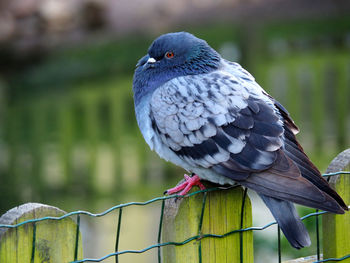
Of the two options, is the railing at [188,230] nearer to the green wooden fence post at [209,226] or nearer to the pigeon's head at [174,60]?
the green wooden fence post at [209,226]

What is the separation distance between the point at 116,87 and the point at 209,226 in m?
7.14

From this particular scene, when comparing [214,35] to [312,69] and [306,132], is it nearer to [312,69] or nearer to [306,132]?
[312,69]

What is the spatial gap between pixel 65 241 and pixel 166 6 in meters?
11.6

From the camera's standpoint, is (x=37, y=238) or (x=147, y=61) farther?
(x=147, y=61)

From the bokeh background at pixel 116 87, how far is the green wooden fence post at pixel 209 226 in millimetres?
1754

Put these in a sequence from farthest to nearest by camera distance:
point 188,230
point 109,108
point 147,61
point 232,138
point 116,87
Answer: point 116,87 → point 109,108 → point 147,61 → point 232,138 → point 188,230

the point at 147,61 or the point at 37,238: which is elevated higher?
the point at 147,61

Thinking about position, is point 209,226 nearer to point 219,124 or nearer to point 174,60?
point 219,124

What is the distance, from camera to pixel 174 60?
12.1 feet

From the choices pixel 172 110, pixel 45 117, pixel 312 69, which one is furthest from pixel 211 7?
pixel 172 110

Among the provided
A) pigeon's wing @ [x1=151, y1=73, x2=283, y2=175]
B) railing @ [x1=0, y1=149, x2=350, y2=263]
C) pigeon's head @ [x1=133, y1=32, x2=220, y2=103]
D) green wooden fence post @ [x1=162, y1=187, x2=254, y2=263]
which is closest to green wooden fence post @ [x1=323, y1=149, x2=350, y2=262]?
railing @ [x1=0, y1=149, x2=350, y2=263]

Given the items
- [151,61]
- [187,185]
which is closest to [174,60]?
[151,61]

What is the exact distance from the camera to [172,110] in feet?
10.8

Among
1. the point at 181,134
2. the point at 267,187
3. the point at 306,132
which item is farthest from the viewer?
the point at 306,132
